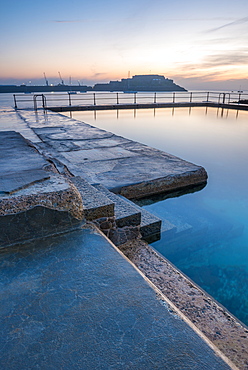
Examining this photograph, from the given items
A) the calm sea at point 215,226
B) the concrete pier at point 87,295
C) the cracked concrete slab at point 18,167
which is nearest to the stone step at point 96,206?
the concrete pier at point 87,295

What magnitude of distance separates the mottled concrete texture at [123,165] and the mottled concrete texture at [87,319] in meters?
1.86

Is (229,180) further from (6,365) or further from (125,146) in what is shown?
(6,365)

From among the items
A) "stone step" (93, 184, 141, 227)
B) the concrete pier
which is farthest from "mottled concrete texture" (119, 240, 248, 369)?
"stone step" (93, 184, 141, 227)

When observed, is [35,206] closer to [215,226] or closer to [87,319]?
[87,319]

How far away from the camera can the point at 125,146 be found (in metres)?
5.46

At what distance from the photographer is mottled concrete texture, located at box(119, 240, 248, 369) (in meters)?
1.21

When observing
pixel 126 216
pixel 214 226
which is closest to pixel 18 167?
pixel 126 216

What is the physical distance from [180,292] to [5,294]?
1002 mm

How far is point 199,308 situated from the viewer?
4.85ft

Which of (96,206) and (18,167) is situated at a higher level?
Result: (18,167)

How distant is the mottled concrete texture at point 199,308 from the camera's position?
1.21m

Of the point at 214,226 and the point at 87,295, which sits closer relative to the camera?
the point at 87,295

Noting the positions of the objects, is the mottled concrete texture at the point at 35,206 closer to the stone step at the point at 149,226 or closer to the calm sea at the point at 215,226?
the stone step at the point at 149,226

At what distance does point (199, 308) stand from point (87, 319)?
71 centimetres
